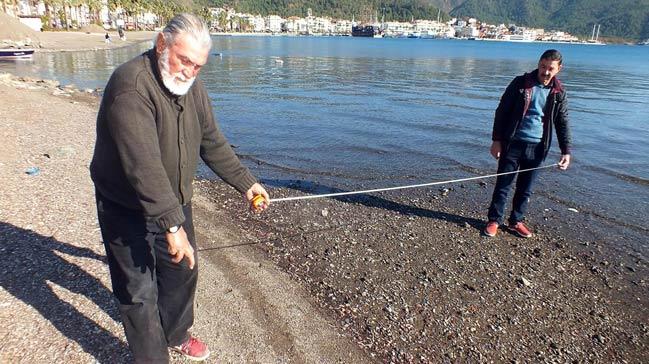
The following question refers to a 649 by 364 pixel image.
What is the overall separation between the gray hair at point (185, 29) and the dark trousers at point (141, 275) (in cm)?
126

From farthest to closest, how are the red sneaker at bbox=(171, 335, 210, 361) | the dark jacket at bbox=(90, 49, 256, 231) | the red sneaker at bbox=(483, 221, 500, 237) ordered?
1. the red sneaker at bbox=(483, 221, 500, 237)
2. the red sneaker at bbox=(171, 335, 210, 361)
3. the dark jacket at bbox=(90, 49, 256, 231)

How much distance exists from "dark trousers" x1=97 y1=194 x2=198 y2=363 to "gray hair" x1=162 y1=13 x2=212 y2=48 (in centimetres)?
126

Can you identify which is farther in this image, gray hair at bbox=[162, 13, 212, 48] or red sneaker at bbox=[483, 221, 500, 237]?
red sneaker at bbox=[483, 221, 500, 237]

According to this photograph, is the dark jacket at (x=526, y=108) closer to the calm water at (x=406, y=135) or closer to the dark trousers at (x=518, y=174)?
the dark trousers at (x=518, y=174)

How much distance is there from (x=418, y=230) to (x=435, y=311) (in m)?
2.57

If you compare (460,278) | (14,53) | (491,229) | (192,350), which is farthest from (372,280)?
(14,53)

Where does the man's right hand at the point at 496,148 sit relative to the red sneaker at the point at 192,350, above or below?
above

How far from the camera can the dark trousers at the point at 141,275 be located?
10.2ft

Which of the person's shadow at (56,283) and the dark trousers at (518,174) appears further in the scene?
the dark trousers at (518,174)

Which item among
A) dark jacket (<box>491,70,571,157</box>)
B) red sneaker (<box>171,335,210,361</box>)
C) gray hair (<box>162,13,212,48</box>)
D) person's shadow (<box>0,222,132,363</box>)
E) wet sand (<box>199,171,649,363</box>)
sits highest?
gray hair (<box>162,13,212,48</box>)

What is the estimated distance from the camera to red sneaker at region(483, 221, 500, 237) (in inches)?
301

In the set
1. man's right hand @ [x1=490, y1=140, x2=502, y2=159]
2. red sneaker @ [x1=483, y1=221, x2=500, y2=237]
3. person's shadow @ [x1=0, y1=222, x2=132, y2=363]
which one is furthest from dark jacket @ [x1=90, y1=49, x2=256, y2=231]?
red sneaker @ [x1=483, y1=221, x2=500, y2=237]

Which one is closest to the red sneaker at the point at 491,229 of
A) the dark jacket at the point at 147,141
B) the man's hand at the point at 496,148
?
the man's hand at the point at 496,148

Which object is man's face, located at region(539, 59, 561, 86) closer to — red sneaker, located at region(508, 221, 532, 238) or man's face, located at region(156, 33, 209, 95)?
red sneaker, located at region(508, 221, 532, 238)
